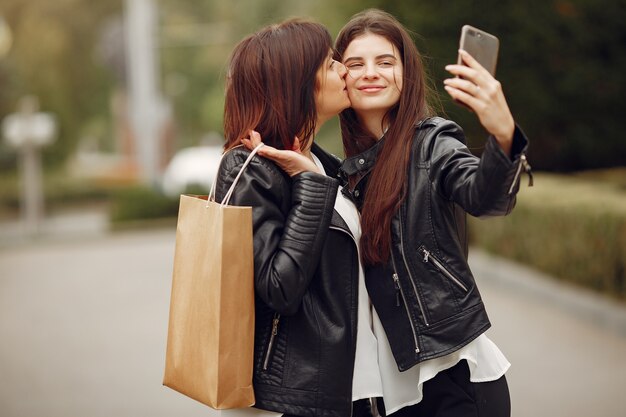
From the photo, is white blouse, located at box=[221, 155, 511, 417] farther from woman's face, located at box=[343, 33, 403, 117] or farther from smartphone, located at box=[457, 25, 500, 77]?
smartphone, located at box=[457, 25, 500, 77]

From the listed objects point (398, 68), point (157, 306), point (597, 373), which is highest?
point (398, 68)

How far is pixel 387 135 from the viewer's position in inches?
106

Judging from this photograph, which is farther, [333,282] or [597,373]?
[597,373]

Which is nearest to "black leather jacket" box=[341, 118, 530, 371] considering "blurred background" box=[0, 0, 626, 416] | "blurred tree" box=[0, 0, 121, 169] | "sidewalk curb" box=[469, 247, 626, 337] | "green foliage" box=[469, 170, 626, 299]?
"blurred background" box=[0, 0, 626, 416]

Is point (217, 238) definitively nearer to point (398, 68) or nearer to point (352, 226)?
point (352, 226)

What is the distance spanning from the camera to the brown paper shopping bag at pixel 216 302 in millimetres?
2338

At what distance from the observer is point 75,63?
4325 cm

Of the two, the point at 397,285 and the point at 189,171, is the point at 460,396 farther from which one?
the point at 189,171

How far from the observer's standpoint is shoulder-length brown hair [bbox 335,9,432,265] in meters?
2.54

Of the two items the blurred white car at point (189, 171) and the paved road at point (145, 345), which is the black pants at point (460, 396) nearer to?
the paved road at point (145, 345)

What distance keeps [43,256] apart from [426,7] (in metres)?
8.09

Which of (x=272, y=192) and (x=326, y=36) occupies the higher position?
(x=326, y=36)

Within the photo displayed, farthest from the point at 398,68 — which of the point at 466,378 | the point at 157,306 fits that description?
the point at 157,306

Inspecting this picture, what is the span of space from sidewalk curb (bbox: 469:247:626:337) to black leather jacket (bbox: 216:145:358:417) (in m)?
5.47
